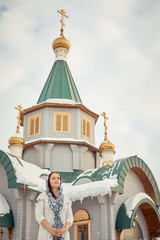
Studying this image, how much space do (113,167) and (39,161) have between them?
4.20 m

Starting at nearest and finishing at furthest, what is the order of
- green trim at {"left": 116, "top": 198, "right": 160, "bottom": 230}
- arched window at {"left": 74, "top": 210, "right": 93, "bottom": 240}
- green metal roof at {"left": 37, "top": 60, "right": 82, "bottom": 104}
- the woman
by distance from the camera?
1. the woman
2. green trim at {"left": 116, "top": 198, "right": 160, "bottom": 230}
3. arched window at {"left": 74, "top": 210, "right": 93, "bottom": 240}
4. green metal roof at {"left": 37, "top": 60, "right": 82, "bottom": 104}

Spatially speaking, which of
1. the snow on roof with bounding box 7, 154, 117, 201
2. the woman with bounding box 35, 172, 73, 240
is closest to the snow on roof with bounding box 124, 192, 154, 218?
the snow on roof with bounding box 7, 154, 117, 201

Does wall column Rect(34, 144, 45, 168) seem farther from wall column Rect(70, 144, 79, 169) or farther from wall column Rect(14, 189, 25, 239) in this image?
wall column Rect(14, 189, 25, 239)

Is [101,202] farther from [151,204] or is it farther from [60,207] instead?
[60,207]

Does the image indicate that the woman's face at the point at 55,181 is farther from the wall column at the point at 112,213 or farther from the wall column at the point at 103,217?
the wall column at the point at 112,213

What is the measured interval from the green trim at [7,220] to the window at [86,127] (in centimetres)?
622

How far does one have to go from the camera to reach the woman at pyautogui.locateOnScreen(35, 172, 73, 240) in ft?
12.0

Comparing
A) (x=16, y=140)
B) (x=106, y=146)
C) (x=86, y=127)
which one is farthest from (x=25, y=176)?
(x=86, y=127)

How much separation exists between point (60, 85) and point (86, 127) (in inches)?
118

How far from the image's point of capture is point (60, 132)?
579 inches

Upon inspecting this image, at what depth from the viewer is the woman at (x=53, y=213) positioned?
365cm

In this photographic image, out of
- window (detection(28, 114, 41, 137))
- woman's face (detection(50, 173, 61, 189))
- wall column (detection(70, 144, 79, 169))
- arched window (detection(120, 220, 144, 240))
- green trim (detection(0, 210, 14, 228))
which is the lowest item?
arched window (detection(120, 220, 144, 240))

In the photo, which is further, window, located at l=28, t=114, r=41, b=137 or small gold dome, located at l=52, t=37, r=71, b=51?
small gold dome, located at l=52, t=37, r=71, b=51

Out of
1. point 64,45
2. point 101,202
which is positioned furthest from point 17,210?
point 64,45
